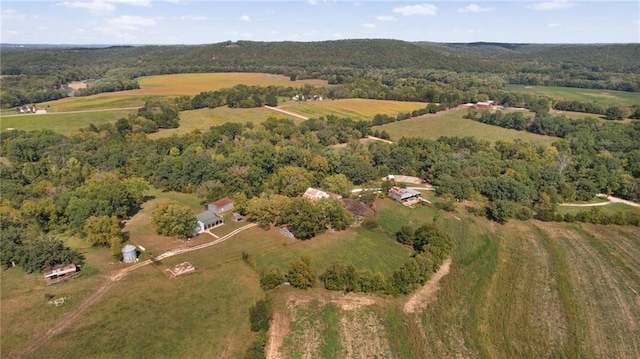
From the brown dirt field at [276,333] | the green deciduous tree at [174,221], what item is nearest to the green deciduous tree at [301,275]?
the brown dirt field at [276,333]

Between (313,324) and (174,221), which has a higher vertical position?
(174,221)

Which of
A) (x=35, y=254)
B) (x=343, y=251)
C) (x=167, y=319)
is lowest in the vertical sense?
(x=343, y=251)

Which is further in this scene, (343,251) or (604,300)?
(343,251)

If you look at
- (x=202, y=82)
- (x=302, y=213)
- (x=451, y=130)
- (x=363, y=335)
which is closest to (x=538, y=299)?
(x=363, y=335)

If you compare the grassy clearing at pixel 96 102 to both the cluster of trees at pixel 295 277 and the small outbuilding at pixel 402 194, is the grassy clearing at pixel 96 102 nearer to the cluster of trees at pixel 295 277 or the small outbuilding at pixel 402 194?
the small outbuilding at pixel 402 194

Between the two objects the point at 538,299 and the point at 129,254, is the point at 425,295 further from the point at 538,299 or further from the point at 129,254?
the point at 129,254

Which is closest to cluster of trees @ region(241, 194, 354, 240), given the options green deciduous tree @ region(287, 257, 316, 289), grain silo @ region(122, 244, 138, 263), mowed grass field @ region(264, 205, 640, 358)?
green deciduous tree @ region(287, 257, 316, 289)

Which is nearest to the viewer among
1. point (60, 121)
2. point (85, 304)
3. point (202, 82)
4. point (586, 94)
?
point (85, 304)
